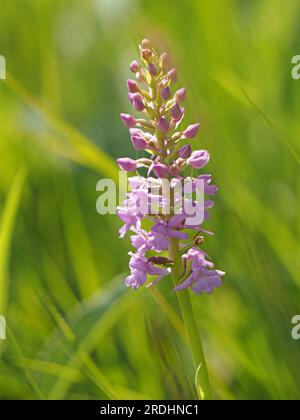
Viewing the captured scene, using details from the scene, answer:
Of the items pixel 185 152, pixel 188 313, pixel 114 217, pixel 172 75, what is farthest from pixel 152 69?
pixel 114 217

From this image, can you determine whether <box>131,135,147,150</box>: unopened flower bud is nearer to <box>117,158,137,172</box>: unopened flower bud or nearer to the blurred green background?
<box>117,158,137,172</box>: unopened flower bud

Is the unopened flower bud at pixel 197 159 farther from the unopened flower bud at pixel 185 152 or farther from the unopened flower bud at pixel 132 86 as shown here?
the unopened flower bud at pixel 132 86

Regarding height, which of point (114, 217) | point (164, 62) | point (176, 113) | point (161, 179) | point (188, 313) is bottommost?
point (188, 313)

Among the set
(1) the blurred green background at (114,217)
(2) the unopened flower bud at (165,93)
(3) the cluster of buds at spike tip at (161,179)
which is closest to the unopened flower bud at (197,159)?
(3) the cluster of buds at spike tip at (161,179)

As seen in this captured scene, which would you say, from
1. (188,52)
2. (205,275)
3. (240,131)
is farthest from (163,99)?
(188,52)

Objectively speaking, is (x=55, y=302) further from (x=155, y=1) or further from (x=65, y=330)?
(x=155, y=1)

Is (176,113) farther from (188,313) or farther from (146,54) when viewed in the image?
(188,313)
